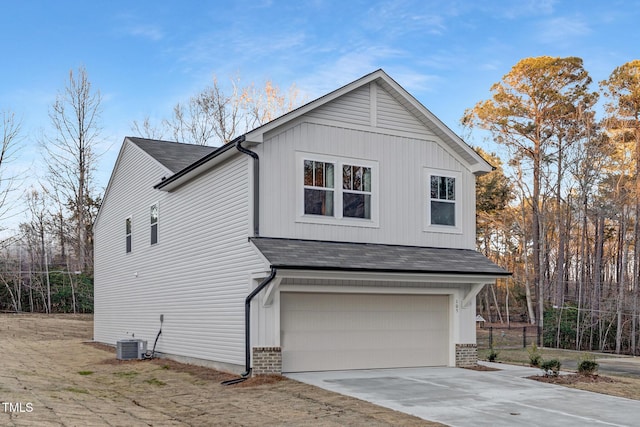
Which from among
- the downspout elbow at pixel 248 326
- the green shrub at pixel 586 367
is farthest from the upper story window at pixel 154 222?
the green shrub at pixel 586 367

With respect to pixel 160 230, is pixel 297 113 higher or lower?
higher

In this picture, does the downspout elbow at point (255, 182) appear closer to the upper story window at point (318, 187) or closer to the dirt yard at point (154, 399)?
the upper story window at point (318, 187)

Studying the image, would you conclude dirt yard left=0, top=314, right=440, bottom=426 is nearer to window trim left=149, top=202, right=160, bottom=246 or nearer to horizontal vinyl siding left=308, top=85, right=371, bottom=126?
window trim left=149, top=202, right=160, bottom=246

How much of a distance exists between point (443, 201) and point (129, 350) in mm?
9682

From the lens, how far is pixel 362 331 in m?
16.0

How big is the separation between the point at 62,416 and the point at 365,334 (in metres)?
7.90

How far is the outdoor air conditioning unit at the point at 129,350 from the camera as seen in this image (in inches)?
742

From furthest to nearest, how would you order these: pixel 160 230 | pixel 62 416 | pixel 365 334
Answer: pixel 160 230
pixel 365 334
pixel 62 416

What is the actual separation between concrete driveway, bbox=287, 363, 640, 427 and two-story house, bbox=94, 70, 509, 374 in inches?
44.3

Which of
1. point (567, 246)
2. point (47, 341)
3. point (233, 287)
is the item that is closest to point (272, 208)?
point (233, 287)

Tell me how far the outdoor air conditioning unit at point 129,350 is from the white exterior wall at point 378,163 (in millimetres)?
6667

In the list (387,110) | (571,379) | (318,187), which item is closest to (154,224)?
(318,187)

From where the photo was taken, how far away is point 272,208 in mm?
14961

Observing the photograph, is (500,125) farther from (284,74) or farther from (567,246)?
(284,74)
